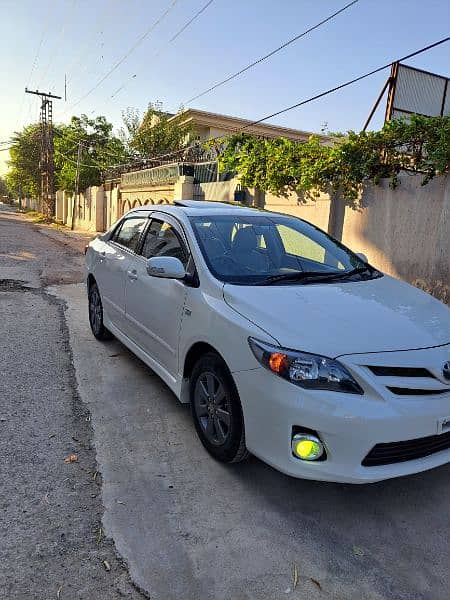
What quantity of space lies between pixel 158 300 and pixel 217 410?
1.10 meters

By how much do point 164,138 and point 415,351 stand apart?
2386 centimetres

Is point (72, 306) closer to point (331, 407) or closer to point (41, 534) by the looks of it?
point (41, 534)

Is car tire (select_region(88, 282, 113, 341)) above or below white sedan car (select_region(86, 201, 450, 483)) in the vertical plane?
below

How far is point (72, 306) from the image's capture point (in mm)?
7555

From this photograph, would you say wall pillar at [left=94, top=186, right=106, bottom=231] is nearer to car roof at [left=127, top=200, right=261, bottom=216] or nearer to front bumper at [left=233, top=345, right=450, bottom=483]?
car roof at [left=127, top=200, right=261, bottom=216]

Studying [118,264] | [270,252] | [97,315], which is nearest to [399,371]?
[270,252]

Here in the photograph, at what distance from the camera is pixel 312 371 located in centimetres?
245

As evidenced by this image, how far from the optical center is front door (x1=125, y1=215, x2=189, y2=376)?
11.5 feet

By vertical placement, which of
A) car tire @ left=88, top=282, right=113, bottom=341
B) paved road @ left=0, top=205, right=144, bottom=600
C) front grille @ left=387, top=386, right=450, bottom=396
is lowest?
paved road @ left=0, top=205, right=144, bottom=600

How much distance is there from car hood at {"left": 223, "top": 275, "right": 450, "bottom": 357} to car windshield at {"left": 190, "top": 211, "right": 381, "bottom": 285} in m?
0.24

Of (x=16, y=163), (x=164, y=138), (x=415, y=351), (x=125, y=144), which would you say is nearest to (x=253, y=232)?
(x=415, y=351)

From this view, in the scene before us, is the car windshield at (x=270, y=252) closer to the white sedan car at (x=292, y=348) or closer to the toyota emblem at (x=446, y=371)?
the white sedan car at (x=292, y=348)

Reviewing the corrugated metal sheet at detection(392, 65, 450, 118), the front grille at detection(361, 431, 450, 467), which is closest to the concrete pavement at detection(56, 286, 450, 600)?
the front grille at detection(361, 431, 450, 467)

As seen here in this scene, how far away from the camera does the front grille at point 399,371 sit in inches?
96.6
